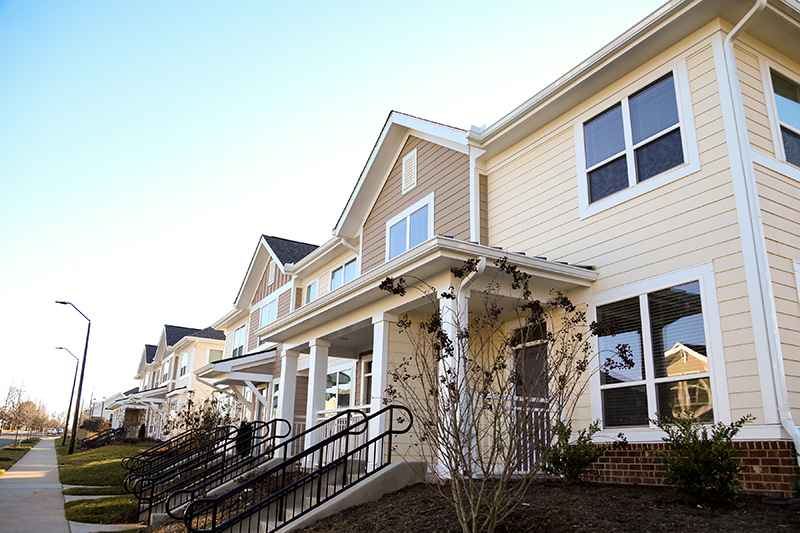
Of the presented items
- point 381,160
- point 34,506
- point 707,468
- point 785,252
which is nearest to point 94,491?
point 34,506

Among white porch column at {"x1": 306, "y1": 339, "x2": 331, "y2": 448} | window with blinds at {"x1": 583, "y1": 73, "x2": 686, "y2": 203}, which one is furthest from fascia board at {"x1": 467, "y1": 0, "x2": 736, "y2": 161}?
white porch column at {"x1": 306, "y1": 339, "x2": 331, "y2": 448}

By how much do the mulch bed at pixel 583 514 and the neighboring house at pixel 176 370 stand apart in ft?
73.8

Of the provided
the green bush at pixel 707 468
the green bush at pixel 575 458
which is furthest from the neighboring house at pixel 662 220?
the green bush at pixel 707 468

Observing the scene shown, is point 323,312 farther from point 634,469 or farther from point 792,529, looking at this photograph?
point 792,529

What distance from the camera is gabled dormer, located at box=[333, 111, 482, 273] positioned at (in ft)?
38.0

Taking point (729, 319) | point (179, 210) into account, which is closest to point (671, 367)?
point (729, 319)

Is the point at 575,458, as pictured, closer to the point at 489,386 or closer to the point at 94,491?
the point at 489,386

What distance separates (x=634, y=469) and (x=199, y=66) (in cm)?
1228

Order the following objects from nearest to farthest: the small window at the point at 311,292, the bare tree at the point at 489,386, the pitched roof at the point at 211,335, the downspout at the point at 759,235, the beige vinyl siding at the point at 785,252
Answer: the bare tree at the point at 489,386, the downspout at the point at 759,235, the beige vinyl siding at the point at 785,252, the small window at the point at 311,292, the pitched roof at the point at 211,335

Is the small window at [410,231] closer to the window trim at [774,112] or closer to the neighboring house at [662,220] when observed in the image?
the neighboring house at [662,220]

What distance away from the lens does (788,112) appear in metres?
8.34

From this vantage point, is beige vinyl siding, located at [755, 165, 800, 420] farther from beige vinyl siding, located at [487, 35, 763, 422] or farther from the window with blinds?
the window with blinds

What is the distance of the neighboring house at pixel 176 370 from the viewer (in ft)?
109

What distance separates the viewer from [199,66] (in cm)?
1355
